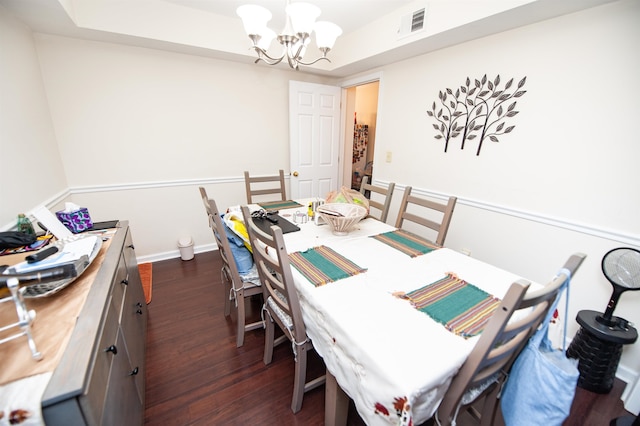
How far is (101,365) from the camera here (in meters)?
0.75

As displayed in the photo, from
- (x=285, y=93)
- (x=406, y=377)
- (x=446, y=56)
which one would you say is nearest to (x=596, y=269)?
(x=406, y=377)

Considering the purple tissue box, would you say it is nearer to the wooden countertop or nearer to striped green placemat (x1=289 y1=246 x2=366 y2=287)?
the wooden countertop

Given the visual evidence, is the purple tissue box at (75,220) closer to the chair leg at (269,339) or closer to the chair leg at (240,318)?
the chair leg at (240,318)

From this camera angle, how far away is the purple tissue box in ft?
4.98

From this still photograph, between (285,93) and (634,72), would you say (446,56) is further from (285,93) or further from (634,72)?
(285,93)

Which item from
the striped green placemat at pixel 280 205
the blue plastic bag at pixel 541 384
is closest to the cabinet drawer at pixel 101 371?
the blue plastic bag at pixel 541 384

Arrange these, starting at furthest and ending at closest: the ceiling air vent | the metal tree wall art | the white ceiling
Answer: the ceiling air vent → the metal tree wall art → the white ceiling

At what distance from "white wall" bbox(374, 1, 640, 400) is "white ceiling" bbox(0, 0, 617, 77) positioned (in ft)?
0.49

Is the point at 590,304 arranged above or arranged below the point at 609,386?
above

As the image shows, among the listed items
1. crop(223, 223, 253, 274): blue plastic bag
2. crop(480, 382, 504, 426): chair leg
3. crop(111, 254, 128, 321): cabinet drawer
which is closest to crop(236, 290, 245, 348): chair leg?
crop(223, 223, 253, 274): blue plastic bag

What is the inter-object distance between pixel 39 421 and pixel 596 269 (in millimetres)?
2654

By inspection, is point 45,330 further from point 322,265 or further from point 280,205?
point 280,205

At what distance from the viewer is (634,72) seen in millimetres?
1479

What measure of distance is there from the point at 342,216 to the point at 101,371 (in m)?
1.27
